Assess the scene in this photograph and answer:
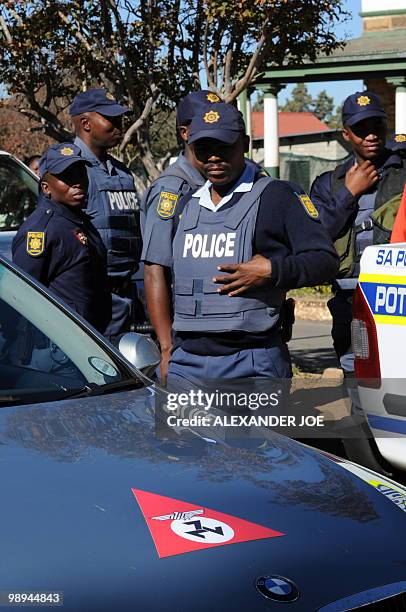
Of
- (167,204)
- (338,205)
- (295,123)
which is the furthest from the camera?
(295,123)

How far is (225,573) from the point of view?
7.88 ft

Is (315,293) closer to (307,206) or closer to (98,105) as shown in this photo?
(98,105)

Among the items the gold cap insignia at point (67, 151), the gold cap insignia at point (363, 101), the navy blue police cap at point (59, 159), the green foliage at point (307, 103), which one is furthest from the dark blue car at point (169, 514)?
the green foliage at point (307, 103)

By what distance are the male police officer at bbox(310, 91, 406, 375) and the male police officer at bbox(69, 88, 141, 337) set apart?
3.40 feet

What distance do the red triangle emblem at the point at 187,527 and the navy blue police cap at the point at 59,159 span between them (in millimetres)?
2975

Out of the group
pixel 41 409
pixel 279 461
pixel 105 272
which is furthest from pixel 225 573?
pixel 105 272

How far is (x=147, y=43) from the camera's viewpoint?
409 inches

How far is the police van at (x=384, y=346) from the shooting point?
4.43m

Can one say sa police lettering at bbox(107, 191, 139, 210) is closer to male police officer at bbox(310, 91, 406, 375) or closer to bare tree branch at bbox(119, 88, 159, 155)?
male police officer at bbox(310, 91, 406, 375)

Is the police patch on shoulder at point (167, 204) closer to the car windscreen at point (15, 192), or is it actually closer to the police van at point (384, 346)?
the police van at point (384, 346)

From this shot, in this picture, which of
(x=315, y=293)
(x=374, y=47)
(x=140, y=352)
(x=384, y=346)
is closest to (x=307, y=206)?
(x=384, y=346)

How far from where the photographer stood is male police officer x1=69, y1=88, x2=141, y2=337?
19.4ft

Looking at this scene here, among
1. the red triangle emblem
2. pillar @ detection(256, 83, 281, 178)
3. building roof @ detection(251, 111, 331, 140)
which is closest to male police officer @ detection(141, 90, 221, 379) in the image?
the red triangle emblem

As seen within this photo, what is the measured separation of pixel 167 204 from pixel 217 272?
0.65 meters
